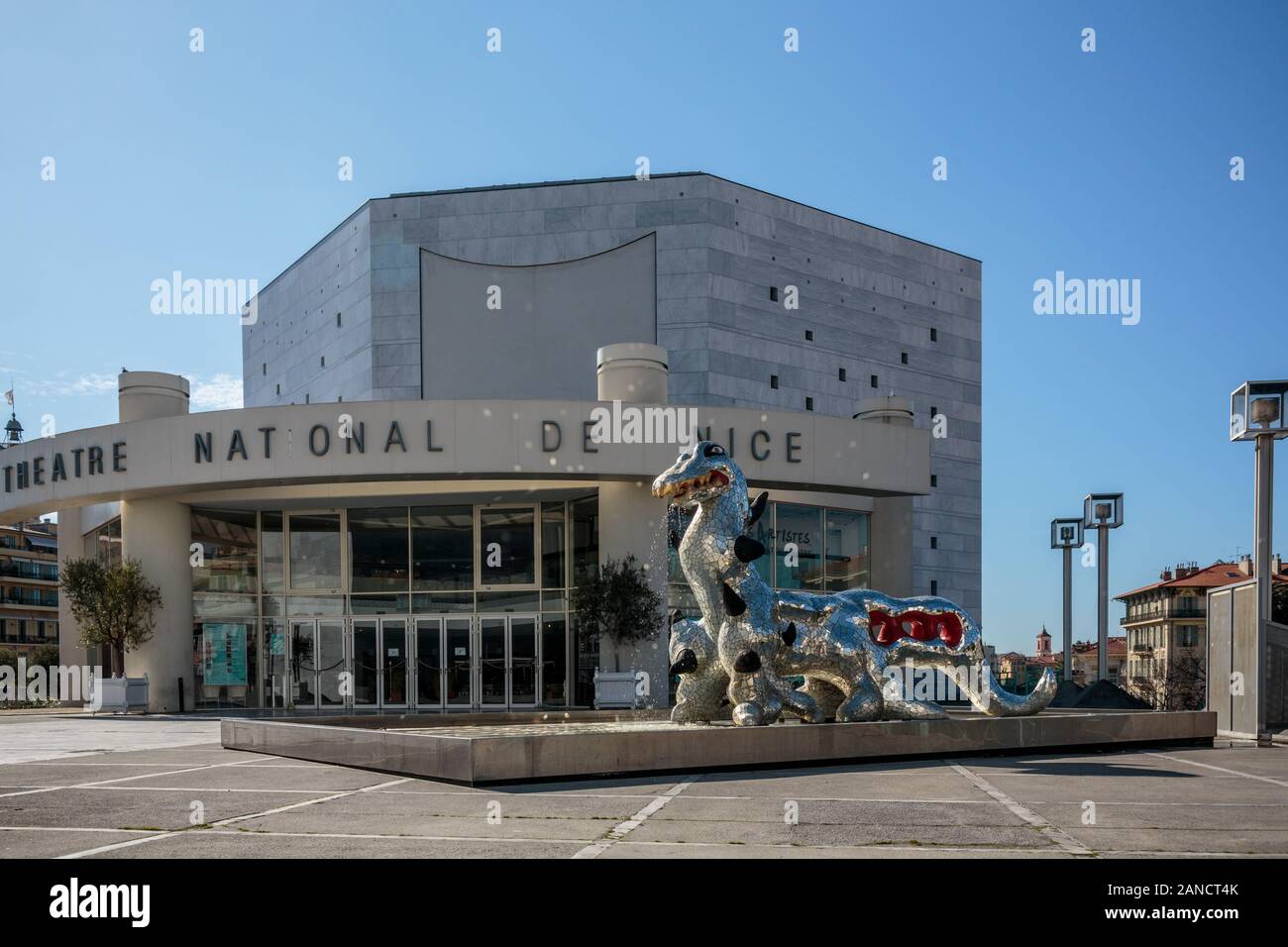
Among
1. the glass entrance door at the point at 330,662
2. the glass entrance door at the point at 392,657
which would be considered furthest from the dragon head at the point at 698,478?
the glass entrance door at the point at 330,662

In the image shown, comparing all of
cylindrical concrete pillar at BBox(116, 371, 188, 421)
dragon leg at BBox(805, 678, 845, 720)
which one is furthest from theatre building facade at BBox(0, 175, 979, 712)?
dragon leg at BBox(805, 678, 845, 720)

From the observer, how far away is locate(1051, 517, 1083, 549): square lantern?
1237 inches

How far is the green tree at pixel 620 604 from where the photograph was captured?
25.5 m

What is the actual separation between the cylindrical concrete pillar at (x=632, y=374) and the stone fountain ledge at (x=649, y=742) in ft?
39.5

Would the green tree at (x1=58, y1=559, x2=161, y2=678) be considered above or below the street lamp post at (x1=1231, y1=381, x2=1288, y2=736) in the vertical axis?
below

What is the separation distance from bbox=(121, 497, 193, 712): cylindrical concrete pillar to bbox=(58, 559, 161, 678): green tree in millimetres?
255

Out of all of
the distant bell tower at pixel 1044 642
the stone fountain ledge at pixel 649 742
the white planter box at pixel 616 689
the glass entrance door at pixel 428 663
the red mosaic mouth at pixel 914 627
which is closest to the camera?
the stone fountain ledge at pixel 649 742

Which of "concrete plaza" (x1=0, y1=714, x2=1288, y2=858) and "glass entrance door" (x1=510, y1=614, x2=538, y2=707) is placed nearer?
"concrete plaza" (x1=0, y1=714, x2=1288, y2=858)

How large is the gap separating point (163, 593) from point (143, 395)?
201 inches

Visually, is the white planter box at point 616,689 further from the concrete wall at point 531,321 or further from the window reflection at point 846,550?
the concrete wall at point 531,321

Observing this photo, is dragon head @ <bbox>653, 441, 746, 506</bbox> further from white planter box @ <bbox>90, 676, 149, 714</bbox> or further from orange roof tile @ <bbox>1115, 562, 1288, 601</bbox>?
orange roof tile @ <bbox>1115, 562, 1288, 601</bbox>

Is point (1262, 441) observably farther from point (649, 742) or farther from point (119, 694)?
point (119, 694)
